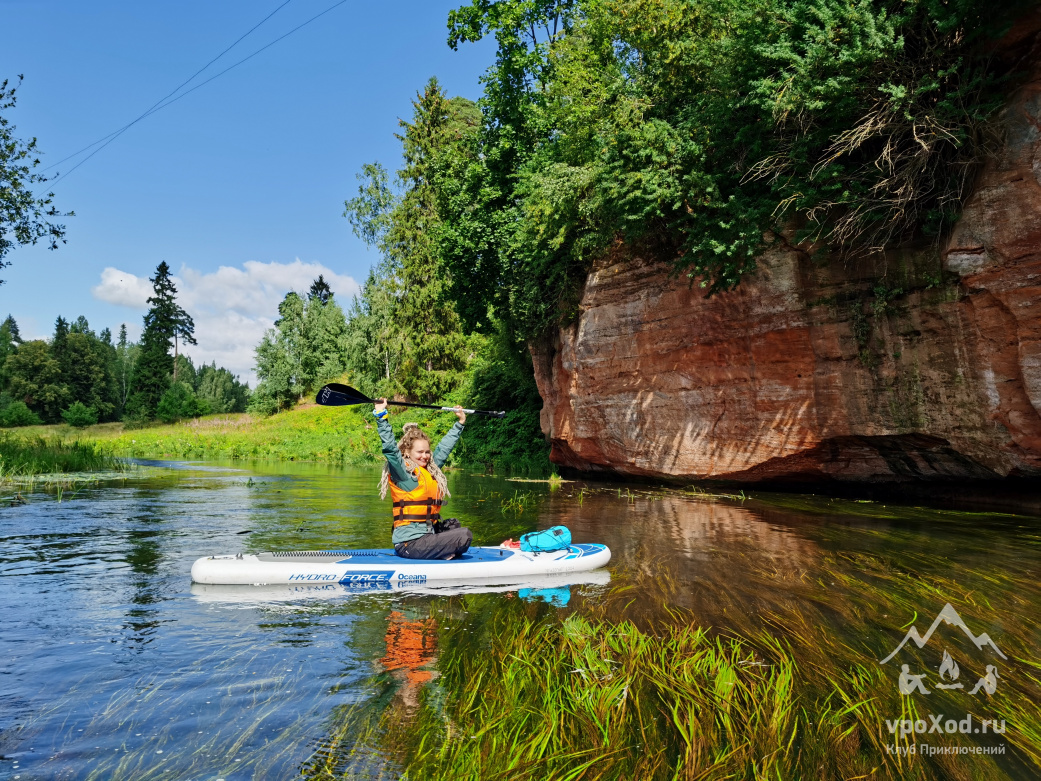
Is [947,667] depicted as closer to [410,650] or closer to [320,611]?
[410,650]

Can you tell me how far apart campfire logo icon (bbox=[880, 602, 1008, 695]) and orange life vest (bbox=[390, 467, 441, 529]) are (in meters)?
4.60

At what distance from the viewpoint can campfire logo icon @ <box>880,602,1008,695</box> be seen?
4.02 meters

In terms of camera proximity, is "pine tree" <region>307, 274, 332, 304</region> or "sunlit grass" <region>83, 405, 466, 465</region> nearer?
"sunlit grass" <region>83, 405, 466, 465</region>

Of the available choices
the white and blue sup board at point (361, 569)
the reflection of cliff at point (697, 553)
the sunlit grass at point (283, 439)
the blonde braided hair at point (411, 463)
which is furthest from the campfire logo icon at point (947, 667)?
the sunlit grass at point (283, 439)

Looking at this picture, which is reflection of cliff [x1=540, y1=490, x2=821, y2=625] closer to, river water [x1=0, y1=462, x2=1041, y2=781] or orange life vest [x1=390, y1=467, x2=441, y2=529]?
river water [x1=0, y1=462, x2=1041, y2=781]

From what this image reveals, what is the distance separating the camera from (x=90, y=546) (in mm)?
8531

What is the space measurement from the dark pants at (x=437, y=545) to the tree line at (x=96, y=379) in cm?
5985

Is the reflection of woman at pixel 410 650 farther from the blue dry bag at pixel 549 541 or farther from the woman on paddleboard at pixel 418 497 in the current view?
the blue dry bag at pixel 549 541

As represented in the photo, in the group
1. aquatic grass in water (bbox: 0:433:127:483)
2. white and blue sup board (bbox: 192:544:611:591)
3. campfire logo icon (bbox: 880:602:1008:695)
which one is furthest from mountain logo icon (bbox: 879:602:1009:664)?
aquatic grass in water (bbox: 0:433:127:483)

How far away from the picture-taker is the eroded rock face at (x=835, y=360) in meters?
9.88

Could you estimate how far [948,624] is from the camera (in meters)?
5.26

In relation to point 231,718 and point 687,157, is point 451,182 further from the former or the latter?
point 231,718

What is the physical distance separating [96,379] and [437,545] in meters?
85.3

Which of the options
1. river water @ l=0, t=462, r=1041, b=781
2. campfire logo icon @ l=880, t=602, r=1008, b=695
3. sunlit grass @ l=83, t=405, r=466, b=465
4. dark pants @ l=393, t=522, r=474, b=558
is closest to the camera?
river water @ l=0, t=462, r=1041, b=781
